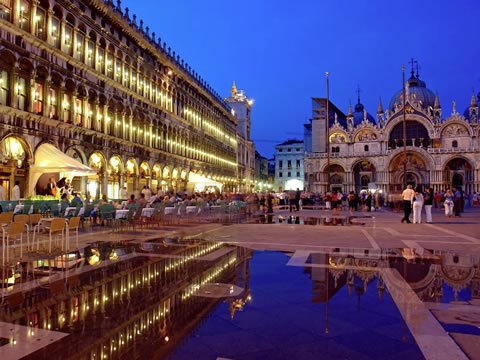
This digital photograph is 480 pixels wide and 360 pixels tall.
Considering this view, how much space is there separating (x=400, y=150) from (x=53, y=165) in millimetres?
69479

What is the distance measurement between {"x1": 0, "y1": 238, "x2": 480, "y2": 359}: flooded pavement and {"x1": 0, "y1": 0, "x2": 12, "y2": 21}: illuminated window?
657 inches

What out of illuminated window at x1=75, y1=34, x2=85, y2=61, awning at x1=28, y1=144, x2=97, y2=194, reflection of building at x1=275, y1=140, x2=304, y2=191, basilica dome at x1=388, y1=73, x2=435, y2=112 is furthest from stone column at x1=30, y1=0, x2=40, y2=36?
reflection of building at x1=275, y1=140, x2=304, y2=191

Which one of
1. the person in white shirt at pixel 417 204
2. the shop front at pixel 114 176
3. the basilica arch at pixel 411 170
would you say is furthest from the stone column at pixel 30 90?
the basilica arch at pixel 411 170

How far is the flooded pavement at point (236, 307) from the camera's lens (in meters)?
4.32

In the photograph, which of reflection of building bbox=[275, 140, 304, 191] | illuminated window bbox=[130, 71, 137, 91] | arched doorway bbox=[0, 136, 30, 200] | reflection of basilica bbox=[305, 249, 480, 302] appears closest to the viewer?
reflection of basilica bbox=[305, 249, 480, 302]

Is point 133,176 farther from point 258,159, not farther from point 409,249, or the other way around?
point 258,159

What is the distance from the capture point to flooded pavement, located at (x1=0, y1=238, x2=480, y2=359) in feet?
14.2

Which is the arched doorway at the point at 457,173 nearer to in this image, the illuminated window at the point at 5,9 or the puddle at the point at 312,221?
the puddle at the point at 312,221

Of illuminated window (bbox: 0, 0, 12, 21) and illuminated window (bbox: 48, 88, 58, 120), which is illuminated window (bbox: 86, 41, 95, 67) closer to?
illuminated window (bbox: 48, 88, 58, 120)

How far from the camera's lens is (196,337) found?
4625 mm

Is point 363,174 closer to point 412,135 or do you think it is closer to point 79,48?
point 412,135

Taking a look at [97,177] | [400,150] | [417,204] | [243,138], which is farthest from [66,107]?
[400,150]

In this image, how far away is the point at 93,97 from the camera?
2770cm

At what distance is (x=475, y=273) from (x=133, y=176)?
1142 inches
